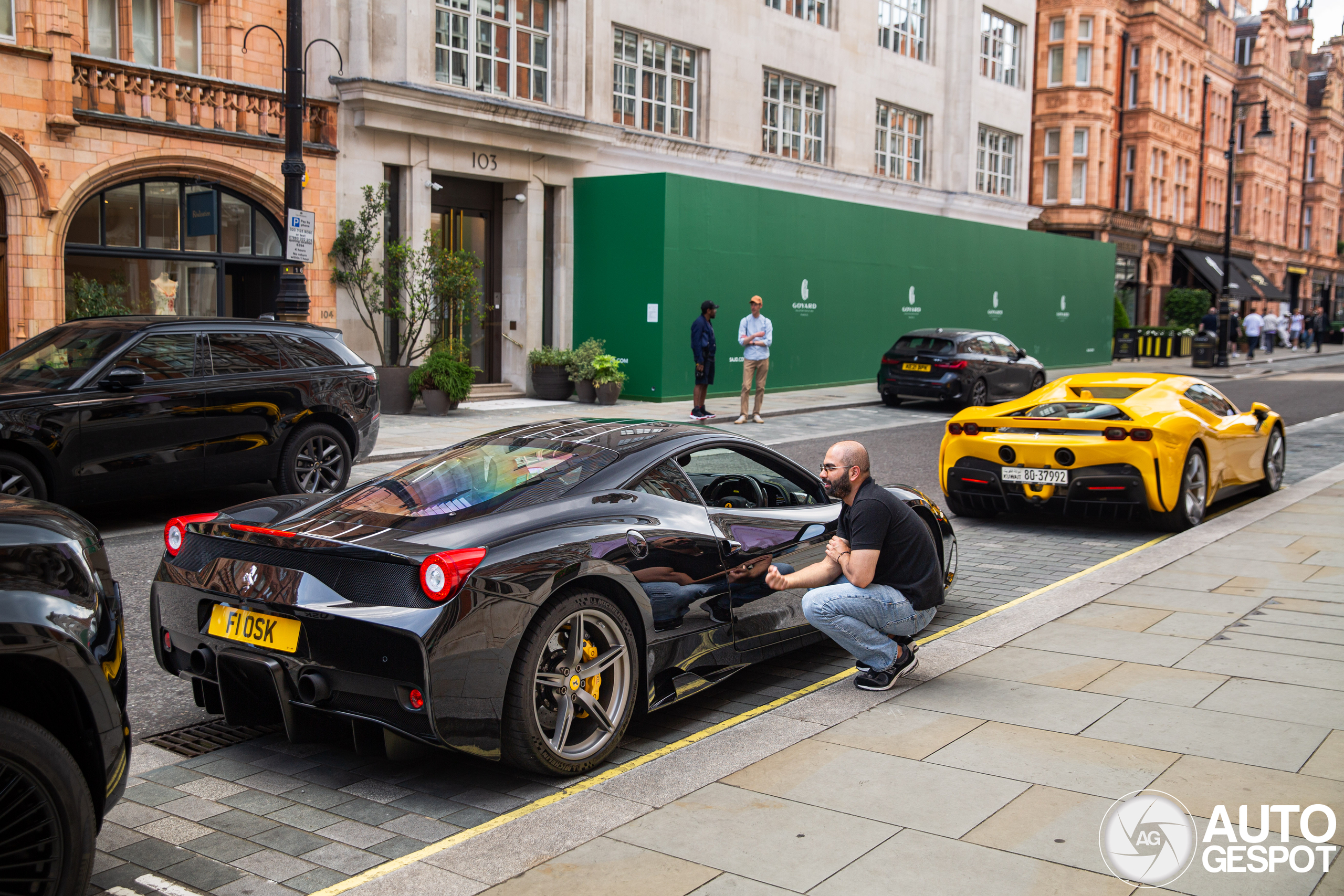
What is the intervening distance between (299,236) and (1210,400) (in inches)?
398

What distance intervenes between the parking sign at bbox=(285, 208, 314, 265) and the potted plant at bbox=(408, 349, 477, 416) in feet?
17.5

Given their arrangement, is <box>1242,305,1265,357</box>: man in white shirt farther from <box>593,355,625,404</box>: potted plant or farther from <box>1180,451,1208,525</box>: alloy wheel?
<box>1180,451,1208,525</box>: alloy wheel

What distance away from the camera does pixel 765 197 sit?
24766 mm

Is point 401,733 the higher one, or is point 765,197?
point 765,197

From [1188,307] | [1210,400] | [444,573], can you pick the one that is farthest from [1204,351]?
[444,573]

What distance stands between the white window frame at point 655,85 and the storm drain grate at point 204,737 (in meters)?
22.2

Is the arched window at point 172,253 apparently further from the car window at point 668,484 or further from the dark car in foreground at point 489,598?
the car window at point 668,484

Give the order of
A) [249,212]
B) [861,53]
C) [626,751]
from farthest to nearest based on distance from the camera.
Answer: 1. [861,53]
2. [249,212]
3. [626,751]

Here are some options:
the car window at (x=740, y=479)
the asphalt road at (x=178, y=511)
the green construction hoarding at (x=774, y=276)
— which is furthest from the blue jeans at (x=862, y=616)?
the green construction hoarding at (x=774, y=276)

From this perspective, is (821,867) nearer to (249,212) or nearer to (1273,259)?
(249,212)

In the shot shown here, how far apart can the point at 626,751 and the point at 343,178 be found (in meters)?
17.3

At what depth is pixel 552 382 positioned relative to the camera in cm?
2245

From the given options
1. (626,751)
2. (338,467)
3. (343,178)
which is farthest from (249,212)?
(626,751)

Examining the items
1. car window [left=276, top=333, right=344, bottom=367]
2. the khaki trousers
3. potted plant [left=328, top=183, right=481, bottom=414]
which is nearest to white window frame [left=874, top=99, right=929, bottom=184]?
the khaki trousers
